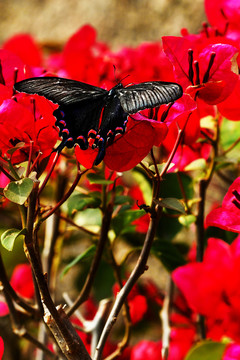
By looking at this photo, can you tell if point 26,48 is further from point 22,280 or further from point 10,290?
point 10,290

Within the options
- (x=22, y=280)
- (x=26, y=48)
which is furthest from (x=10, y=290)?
(x=26, y=48)

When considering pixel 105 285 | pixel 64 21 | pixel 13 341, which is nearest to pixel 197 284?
pixel 105 285

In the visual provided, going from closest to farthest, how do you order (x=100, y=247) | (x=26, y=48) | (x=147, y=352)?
(x=100, y=247), (x=147, y=352), (x=26, y=48)

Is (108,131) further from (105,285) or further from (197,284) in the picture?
(105,285)

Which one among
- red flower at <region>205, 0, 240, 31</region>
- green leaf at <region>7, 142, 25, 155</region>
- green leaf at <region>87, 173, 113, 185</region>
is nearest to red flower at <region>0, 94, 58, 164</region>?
green leaf at <region>7, 142, 25, 155</region>

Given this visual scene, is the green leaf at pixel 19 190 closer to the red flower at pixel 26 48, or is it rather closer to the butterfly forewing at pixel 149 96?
the butterfly forewing at pixel 149 96

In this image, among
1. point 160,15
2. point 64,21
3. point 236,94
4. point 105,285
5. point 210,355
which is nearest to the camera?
point 210,355
